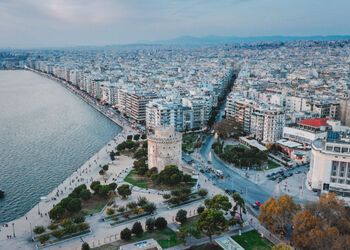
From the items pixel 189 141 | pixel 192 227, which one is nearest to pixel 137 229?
pixel 192 227

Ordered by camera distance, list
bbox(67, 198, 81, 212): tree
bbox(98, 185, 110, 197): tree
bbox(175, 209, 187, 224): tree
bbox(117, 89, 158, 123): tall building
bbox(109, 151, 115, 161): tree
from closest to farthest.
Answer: bbox(175, 209, 187, 224): tree < bbox(67, 198, 81, 212): tree < bbox(98, 185, 110, 197): tree < bbox(109, 151, 115, 161): tree < bbox(117, 89, 158, 123): tall building

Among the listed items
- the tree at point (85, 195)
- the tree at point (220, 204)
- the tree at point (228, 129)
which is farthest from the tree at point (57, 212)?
the tree at point (228, 129)

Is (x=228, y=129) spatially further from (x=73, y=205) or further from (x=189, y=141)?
(x=73, y=205)

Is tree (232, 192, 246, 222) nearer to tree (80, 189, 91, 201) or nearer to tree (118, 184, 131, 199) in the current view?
tree (118, 184, 131, 199)

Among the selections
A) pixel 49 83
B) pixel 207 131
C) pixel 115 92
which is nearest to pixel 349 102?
pixel 207 131

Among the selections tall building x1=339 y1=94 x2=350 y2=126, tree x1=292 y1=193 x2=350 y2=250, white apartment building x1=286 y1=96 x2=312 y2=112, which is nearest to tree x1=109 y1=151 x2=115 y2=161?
tree x1=292 y1=193 x2=350 y2=250

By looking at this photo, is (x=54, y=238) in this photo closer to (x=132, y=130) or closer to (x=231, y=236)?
(x=231, y=236)
